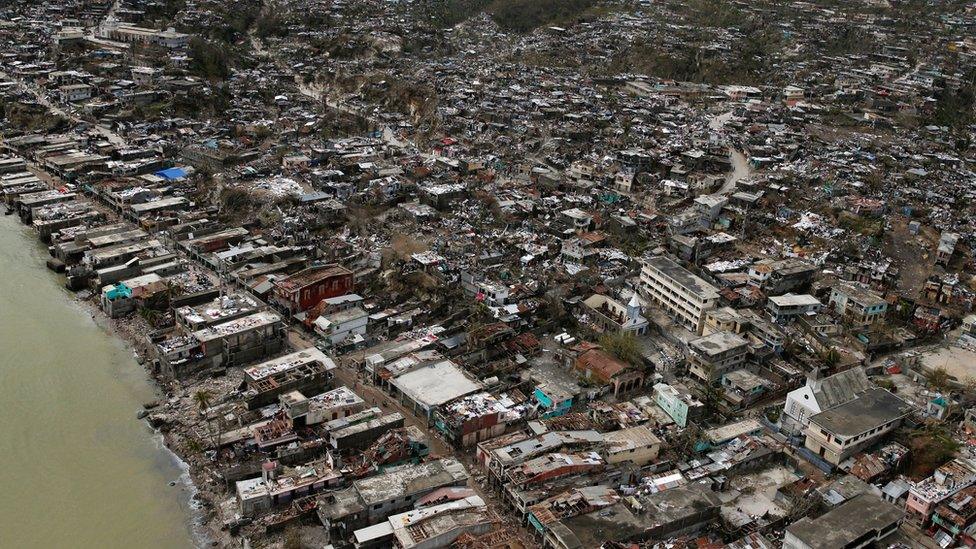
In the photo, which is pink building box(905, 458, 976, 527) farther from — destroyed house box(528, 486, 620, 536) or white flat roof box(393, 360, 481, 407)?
white flat roof box(393, 360, 481, 407)

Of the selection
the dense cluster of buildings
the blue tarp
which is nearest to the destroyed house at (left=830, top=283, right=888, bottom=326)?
the dense cluster of buildings

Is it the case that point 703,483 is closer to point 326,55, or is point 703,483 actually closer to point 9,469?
point 9,469

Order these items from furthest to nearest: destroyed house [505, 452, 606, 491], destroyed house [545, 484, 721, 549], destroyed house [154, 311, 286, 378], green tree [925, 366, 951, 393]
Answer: green tree [925, 366, 951, 393], destroyed house [154, 311, 286, 378], destroyed house [505, 452, 606, 491], destroyed house [545, 484, 721, 549]

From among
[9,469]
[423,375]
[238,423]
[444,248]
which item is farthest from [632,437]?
[9,469]

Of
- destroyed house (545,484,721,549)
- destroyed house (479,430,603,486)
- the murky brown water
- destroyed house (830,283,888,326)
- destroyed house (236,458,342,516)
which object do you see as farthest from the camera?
destroyed house (830,283,888,326)

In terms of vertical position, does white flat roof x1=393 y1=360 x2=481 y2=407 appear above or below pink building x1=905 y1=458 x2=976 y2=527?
above

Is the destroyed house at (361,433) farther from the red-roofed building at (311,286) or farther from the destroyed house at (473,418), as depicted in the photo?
the red-roofed building at (311,286)

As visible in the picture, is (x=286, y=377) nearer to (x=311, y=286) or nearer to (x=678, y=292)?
(x=311, y=286)
